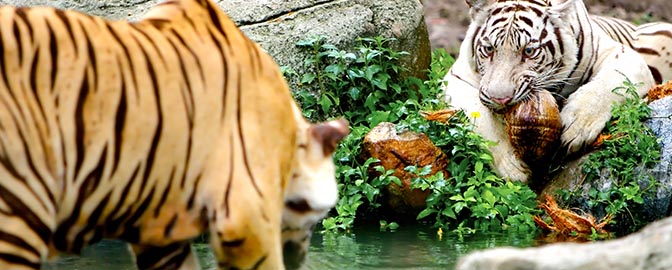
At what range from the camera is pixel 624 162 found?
732 cm

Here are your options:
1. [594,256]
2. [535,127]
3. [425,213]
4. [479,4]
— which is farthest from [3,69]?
[479,4]

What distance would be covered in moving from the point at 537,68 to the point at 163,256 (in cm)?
433

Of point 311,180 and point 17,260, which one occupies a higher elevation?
point 17,260

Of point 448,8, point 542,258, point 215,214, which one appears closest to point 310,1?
point 215,214

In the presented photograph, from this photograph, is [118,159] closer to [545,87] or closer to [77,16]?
[77,16]

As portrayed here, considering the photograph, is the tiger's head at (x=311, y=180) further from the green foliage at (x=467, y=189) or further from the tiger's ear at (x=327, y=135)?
the green foliage at (x=467, y=189)

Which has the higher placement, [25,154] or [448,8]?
[25,154]

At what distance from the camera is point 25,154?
3273 mm

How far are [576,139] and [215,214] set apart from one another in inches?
170

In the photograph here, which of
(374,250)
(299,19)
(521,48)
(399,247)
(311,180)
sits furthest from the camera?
(299,19)

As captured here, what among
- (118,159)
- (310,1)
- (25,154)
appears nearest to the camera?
(25,154)

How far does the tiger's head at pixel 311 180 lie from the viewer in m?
4.04

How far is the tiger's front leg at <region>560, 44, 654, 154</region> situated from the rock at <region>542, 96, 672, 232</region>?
0.15 m

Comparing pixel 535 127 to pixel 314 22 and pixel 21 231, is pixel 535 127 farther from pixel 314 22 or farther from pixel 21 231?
pixel 21 231
